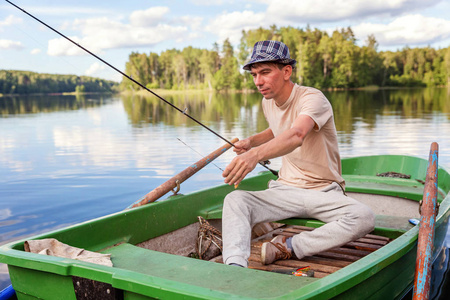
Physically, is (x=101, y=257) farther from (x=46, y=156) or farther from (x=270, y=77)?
(x=46, y=156)

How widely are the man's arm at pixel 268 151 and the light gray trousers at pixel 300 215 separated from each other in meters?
0.44

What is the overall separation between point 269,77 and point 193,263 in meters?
1.48

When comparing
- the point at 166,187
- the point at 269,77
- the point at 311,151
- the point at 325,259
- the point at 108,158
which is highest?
the point at 269,77

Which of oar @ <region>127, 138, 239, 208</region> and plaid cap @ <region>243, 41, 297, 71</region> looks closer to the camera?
plaid cap @ <region>243, 41, 297, 71</region>

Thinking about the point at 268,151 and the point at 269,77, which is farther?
the point at 269,77

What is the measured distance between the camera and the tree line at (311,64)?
81.1 m

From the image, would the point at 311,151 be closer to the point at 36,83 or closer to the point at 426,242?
the point at 426,242

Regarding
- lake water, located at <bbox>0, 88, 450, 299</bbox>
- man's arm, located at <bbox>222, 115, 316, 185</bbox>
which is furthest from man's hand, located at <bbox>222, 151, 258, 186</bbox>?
lake water, located at <bbox>0, 88, 450, 299</bbox>

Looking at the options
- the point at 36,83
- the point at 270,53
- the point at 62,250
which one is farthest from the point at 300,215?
the point at 36,83

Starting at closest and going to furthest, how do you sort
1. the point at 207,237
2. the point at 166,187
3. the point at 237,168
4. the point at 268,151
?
the point at 237,168 → the point at 268,151 → the point at 166,187 → the point at 207,237

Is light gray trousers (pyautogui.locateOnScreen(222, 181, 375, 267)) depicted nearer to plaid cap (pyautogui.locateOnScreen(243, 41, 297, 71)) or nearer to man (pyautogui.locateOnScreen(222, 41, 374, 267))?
man (pyautogui.locateOnScreen(222, 41, 374, 267))

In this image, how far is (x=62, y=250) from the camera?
299 cm

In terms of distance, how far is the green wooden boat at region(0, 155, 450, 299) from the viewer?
7.86ft

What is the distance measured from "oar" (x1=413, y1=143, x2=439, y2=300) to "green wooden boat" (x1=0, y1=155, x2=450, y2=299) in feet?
0.27
